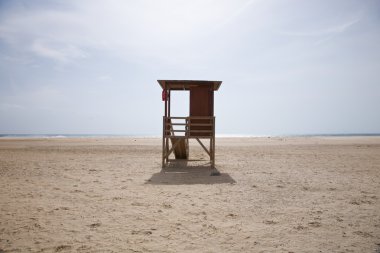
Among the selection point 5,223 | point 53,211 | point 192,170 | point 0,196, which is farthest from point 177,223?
point 192,170

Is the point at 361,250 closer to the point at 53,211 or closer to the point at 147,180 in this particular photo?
the point at 53,211

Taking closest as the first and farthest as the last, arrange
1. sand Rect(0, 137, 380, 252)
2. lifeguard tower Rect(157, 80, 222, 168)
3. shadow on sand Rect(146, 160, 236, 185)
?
sand Rect(0, 137, 380, 252) < shadow on sand Rect(146, 160, 236, 185) < lifeguard tower Rect(157, 80, 222, 168)

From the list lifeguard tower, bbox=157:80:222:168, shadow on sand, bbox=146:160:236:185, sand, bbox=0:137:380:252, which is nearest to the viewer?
sand, bbox=0:137:380:252

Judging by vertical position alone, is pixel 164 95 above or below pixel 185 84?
below

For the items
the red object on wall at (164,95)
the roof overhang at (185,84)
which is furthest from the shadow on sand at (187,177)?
the roof overhang at (185,84)

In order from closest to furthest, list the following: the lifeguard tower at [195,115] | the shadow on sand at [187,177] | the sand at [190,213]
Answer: the sand at [190,213]
the shadow on sand at [187,177]
the lifeguard tower at [195,115]

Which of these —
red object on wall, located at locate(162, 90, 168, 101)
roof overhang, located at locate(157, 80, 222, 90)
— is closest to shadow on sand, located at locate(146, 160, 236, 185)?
red object on wall, located at locate(162, 90, 168, 101)

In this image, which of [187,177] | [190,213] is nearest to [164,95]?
[187,177]

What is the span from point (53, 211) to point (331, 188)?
300 inches

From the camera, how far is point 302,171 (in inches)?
433

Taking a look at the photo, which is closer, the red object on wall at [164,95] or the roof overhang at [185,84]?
the roof overhang at [185,84]

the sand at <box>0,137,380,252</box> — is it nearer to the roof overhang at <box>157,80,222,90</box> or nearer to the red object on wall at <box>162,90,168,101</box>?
the red object on wall at <box>162,90,168,101</box>

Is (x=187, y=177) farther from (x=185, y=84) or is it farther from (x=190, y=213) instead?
(x=185, y=84)

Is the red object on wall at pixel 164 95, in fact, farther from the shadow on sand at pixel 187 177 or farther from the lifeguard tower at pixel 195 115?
the shadow on sand at pixel 187 177
